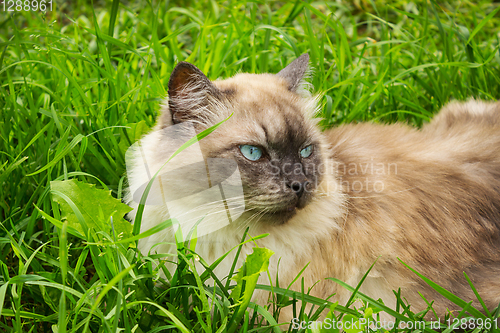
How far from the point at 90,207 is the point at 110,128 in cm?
89

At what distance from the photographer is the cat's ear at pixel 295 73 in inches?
83.4

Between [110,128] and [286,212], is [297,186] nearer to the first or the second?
[286,212]

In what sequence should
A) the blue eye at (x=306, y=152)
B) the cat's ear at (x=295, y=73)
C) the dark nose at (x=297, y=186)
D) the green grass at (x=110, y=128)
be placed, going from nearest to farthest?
the green grass at (x=110, y=128), the dark nose at (x=297, y=186), the blue eye at (x=306, y=152), the cat's ear at (x=295, y=73)

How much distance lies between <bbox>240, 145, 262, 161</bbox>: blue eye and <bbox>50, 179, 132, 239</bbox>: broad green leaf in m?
0.55

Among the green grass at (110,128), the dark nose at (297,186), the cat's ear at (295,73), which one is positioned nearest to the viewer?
the green grass at (110,128)

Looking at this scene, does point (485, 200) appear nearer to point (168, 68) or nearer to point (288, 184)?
point (288, 184)

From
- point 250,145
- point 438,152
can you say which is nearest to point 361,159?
point 438,152

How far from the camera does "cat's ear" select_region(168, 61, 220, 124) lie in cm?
182

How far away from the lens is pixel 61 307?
55.0 inches

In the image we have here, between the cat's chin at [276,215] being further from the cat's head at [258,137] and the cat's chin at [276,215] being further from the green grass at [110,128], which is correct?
the green grass at [110,128]

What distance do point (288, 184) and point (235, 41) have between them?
2037mm

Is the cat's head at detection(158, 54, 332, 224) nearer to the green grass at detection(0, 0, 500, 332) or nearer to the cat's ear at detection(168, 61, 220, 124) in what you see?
the cat's ear at detection(168, 61, 220, 124)

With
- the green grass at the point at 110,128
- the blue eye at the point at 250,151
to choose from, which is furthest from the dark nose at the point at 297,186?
the green grass at the point at 110,128

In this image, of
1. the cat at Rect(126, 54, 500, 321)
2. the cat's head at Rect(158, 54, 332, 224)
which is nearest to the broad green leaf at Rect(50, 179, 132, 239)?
the cat at Rect(126, 54, 500, 321)
